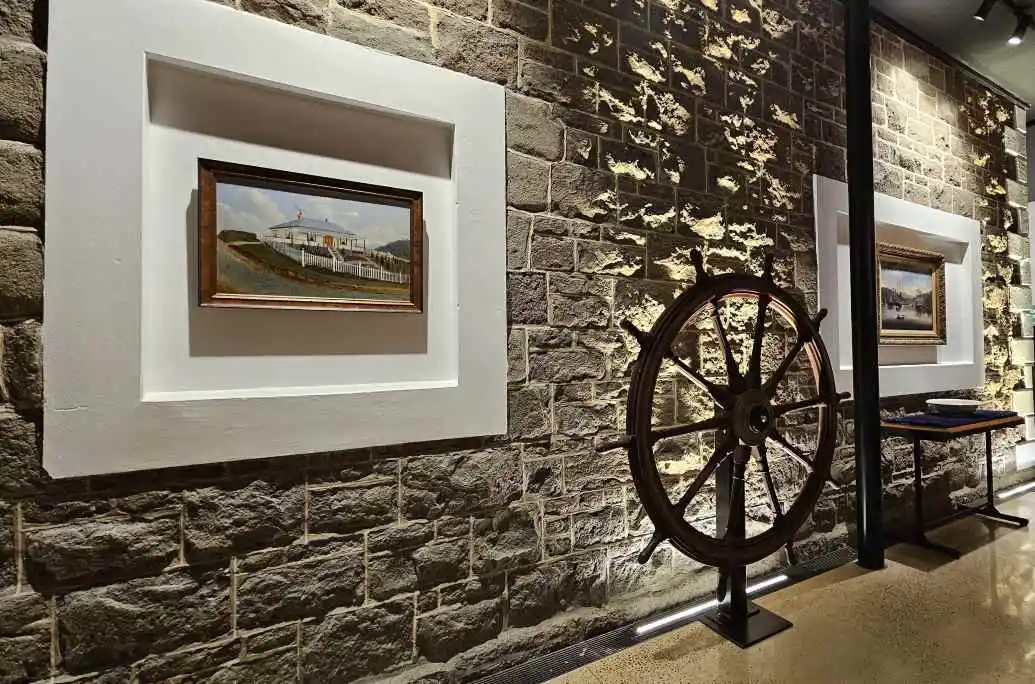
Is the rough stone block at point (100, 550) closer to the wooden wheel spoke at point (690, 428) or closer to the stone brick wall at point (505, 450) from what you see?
the stone brick wall at point (505, 450)

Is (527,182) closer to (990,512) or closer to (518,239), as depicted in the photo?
(518,239)

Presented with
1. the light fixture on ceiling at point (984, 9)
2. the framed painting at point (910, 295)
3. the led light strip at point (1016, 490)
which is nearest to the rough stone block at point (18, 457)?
the framed painting at point (910, 295)

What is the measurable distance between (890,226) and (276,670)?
135 inches

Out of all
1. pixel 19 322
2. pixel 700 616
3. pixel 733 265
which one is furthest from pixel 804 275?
pixel 19 322

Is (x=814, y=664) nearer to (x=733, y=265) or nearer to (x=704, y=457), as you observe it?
(x=704, y=457)

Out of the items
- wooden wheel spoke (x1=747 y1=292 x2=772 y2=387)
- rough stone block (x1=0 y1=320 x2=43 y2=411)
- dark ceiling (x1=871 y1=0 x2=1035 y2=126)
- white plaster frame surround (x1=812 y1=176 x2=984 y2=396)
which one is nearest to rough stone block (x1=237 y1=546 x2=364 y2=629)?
rough stone block (x1=0 y1=320 x2=43 y2=411)

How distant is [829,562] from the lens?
2496 mm

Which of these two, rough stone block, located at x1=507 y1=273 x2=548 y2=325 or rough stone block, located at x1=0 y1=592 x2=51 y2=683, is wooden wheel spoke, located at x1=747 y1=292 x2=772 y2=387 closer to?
rough stone block, located at x1=507 y1=273 x2=548 y2=325

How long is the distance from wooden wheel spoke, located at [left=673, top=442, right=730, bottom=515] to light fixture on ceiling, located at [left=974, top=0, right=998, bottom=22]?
2.76 m

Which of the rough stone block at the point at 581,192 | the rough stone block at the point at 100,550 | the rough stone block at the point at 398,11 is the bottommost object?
the rough stone block at the point at 100,550

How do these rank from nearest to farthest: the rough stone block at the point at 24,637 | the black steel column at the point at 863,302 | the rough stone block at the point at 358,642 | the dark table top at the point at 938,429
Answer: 1. the rough stone block at the point at 24,637
2. the rough stone block at the point at 358,642
3. the black steel column at the point at 863,302
4. the dark table top at the point at 938,429

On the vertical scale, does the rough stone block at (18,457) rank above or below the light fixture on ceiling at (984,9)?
below

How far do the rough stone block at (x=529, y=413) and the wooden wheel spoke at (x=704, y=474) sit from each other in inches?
18.4

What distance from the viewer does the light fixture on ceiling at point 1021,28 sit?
2.93 metres
